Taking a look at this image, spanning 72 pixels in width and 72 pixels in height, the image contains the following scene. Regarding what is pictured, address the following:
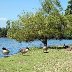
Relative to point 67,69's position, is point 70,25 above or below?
above

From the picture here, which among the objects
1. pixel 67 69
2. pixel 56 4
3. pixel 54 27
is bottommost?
pixel 67 69

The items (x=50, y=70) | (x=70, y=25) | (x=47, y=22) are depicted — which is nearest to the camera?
(x=50, y=70)

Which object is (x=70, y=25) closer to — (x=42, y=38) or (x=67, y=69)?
(x=42, y=38)

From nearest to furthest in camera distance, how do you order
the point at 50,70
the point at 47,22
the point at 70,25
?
the point at 50,70, the point at 47,22, the point at 70,25

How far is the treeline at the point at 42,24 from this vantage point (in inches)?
1863

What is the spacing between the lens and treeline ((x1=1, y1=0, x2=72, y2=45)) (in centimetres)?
4731

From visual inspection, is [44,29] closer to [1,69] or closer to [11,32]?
[11,32]

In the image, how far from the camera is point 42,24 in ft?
156

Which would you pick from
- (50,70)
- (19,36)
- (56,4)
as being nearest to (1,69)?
(50,70)

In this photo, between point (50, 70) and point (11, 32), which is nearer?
point (50, 70)

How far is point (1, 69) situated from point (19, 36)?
27001 millimetres

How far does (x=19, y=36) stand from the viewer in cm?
4731

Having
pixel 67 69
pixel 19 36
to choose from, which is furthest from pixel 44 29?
pixel 67 69

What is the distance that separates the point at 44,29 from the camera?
4744cm
